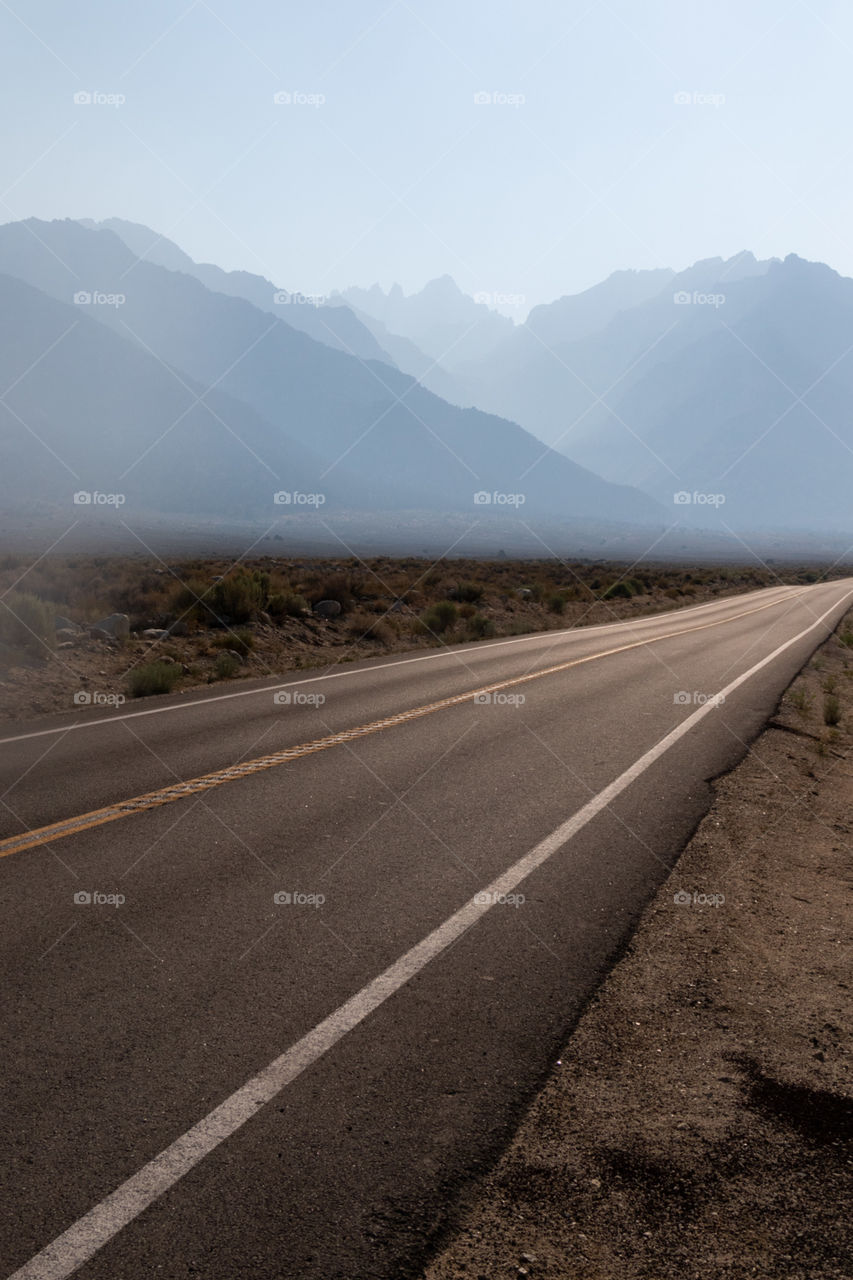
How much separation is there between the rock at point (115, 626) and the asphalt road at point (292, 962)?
26.4 feet

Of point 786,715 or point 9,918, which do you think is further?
point 786,715

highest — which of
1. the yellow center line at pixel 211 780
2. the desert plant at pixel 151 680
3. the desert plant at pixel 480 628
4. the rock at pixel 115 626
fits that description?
the rock at pixel 115 626

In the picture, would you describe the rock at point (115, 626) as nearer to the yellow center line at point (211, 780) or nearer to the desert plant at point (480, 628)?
the yellow center line at point (211, 780)

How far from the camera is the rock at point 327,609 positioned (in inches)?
1009

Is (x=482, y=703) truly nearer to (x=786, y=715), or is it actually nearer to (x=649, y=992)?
(x=786, y=715)

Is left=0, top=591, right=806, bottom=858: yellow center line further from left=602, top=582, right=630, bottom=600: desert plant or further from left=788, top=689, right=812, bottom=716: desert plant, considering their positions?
left=602, top=582, right=630, bottom=600: desert plant

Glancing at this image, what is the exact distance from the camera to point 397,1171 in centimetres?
308

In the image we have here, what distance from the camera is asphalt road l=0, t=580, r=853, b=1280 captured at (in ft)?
9.54

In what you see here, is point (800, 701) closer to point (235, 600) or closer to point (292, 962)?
point (292, 962)

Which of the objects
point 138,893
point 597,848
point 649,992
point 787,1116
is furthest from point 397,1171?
point 597,848

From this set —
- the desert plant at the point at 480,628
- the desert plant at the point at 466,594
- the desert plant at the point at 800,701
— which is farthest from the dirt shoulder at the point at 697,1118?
the desert plant at the point at 466,594

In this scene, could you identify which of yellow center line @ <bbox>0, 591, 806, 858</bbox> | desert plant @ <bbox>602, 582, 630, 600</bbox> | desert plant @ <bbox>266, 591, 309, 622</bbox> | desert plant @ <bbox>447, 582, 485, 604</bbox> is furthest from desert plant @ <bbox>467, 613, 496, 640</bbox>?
desert plant @ <bbox>602, 582, 630, 600</bbox>

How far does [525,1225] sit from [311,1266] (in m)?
0.68

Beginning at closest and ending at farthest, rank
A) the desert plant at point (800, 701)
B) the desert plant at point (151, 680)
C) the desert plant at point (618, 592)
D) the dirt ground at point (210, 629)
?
the desert plant at point (800, 701)
the desert plant at point (151, 680)
the dirt ground at point (210, 629)
the desert plant at point (618, 592)
